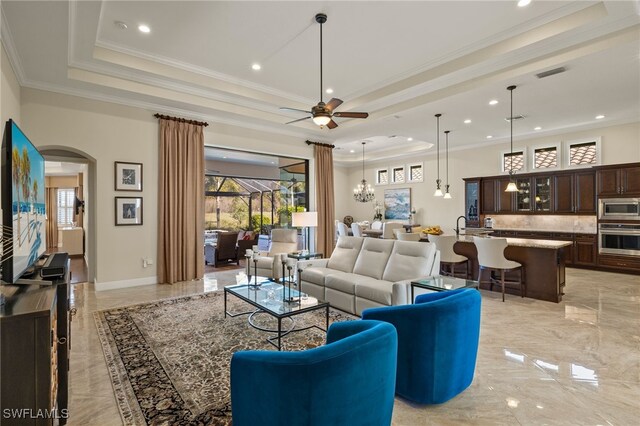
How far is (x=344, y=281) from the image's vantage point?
13.4 ft

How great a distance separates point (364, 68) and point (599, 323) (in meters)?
4.55

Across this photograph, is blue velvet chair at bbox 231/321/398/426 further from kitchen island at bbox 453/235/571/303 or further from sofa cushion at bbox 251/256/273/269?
kitchen island at bbox 453/235/571/303

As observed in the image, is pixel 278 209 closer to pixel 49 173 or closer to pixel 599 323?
pixel 49 173

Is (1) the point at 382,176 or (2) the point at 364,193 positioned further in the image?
(1) the point at 382,176

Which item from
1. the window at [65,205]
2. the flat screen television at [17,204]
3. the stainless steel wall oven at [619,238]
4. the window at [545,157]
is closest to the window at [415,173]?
the window at [545,157]

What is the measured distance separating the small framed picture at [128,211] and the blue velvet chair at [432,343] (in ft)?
16.0

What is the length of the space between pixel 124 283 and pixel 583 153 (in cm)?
976

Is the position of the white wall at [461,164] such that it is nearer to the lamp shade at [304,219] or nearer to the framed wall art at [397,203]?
the framed wall art at [397,203]

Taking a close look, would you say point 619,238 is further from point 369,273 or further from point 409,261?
point 369,273

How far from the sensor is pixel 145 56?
4672mm

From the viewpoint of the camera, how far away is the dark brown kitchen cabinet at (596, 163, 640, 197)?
252 inches

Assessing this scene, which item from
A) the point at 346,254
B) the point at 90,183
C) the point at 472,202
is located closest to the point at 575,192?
the point at 472,202

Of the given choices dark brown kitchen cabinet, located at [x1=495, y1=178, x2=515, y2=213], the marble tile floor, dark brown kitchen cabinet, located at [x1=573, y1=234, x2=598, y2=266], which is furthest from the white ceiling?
the marble tile floor

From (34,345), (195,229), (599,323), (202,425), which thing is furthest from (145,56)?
(599,323)
